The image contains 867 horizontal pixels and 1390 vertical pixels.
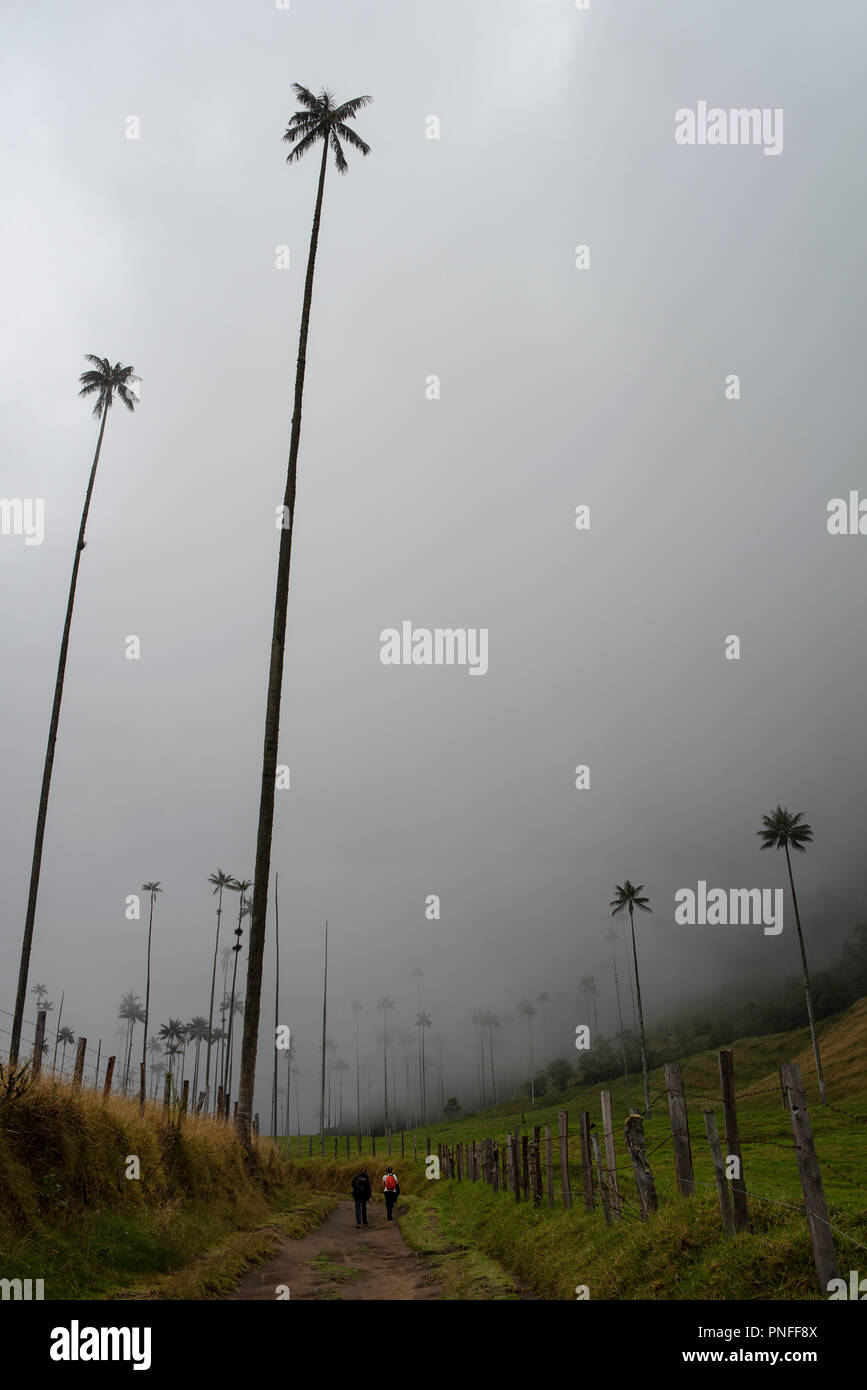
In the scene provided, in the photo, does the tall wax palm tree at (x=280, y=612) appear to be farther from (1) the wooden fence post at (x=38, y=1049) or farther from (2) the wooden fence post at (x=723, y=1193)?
(2) the wooden fence post at (x=723, y=1193)

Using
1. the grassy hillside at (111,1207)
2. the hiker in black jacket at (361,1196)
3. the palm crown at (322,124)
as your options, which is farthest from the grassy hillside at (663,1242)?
the palm crown at (322,124)

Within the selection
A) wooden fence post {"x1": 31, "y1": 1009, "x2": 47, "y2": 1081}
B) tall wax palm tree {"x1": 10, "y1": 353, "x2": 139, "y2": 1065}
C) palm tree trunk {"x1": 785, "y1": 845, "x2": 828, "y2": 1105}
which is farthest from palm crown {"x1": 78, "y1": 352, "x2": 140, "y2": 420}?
palm tree trunk {"x1": 785, "y1": 845, "x2": 828, "y2": 1105}

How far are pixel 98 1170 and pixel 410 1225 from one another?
14805 millimetres

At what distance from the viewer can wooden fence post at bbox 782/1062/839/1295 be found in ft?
27.6

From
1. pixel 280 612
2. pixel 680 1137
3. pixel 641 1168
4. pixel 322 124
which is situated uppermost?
pixel 322 124

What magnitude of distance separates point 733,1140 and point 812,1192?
2.03 meters

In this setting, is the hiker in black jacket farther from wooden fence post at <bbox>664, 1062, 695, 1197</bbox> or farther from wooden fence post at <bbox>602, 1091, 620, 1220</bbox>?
wooden fence post at <bbox>664, 1062, 695, 1197</bbox>

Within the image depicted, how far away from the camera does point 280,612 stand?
2669 centimetres

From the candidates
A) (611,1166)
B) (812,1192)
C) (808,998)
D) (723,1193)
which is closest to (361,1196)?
(611,1166)

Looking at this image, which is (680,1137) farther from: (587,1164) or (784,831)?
(784,831)

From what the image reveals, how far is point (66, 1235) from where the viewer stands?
1196 centimetres

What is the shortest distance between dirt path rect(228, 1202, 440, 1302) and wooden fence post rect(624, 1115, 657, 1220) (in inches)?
141

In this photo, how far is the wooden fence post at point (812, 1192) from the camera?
331 inches
